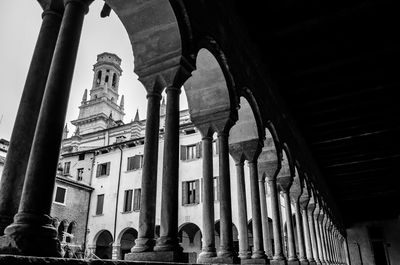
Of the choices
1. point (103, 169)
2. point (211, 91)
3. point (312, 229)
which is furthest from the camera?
point (103, 169)

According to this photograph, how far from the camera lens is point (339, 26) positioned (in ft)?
20.1

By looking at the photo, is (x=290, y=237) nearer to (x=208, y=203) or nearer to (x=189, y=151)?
(x=208, y=203)

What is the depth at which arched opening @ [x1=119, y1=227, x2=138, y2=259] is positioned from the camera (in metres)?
21.1

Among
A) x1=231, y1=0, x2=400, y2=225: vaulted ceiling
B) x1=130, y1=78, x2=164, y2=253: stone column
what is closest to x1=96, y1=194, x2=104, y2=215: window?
x1=231, y1=0, x2=400, y2=225: vaulted ceiling

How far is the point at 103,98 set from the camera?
133 ft

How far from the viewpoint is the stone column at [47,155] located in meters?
2.04

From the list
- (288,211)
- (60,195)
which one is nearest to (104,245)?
(60,195)

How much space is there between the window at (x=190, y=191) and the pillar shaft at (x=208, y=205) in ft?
47.0

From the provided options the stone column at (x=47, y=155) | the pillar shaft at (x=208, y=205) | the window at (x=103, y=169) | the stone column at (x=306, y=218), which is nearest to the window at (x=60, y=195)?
the window at (x=103, y=169)

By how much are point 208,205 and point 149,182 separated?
4.57 ft

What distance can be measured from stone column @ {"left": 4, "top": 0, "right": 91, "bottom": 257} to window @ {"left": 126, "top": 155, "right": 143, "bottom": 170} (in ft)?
61.8

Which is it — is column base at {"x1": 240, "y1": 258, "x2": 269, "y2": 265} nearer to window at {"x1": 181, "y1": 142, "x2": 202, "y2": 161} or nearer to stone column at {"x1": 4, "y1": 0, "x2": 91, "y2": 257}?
stone column at {"x1": 4, "y1": 0, "x2": 91, "y2": 257}

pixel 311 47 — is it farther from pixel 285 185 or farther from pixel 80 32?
pixel 80 32

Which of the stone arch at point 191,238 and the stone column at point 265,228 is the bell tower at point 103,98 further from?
the stone column at point 265,228
